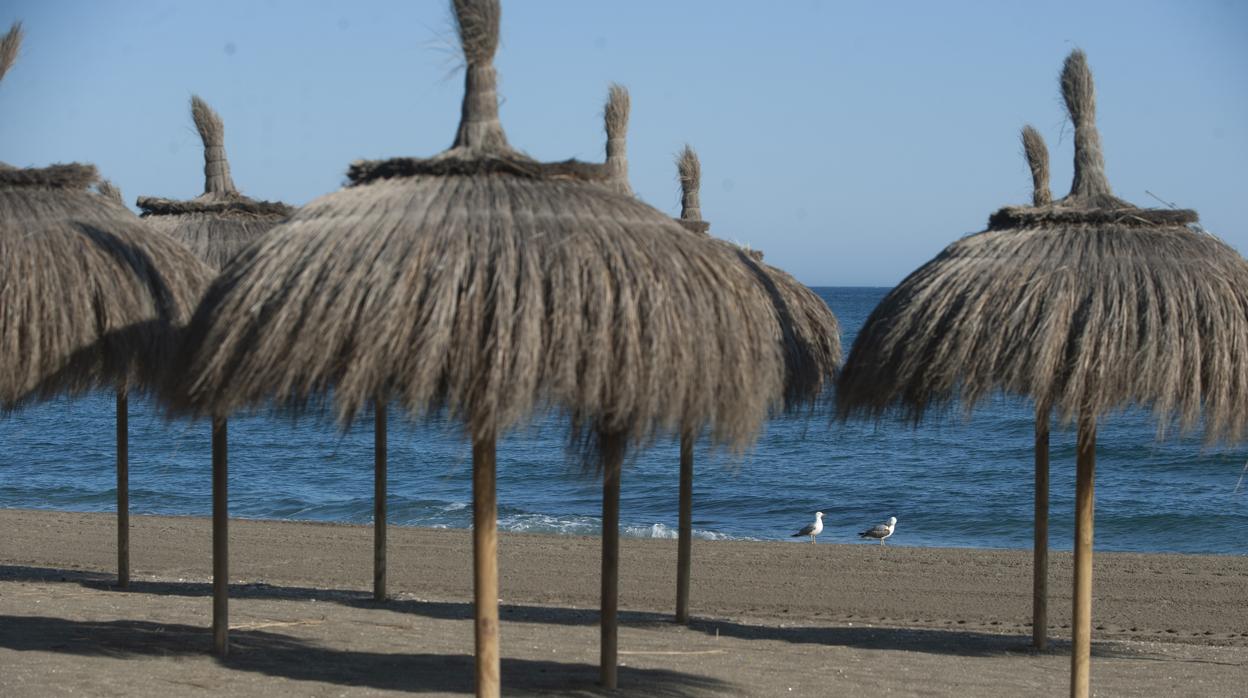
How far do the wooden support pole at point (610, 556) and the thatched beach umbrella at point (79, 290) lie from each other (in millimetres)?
2304

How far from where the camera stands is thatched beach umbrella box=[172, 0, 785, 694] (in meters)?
4.33

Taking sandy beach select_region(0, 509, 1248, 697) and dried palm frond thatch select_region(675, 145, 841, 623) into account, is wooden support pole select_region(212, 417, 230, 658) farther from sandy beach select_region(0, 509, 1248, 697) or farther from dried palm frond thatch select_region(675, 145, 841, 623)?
dried palm frond thatch select_region(675, 145, 841, 623)

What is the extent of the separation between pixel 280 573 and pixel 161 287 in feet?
20.0

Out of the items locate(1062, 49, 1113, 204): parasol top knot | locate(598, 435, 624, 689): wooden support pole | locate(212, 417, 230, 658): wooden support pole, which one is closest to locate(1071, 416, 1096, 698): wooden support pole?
locate(1062, 49, 1113, 204): parasol top knot

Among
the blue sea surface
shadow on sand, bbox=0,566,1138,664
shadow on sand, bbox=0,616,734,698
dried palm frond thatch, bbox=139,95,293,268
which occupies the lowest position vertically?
the blue sea surface

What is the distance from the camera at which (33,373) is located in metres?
6.17

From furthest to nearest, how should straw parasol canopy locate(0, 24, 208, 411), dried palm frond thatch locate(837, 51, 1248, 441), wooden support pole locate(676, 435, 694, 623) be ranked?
wooden support pole locate(676, 435, 694, 623)
straw parasol canopy locate(0, 24, 208, 411)
dried palm frond thatch locate(837, 51, 1248, 441)

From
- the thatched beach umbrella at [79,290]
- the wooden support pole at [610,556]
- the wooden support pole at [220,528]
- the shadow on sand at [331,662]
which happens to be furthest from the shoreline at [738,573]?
the thatched beach umbrella at [79,290]

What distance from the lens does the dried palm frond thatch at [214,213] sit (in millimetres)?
9280

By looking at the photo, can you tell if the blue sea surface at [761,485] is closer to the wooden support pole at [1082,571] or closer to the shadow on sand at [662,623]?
the shadow on sand at [662,623]

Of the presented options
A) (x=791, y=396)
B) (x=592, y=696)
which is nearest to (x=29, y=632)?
(x=592, y=696)

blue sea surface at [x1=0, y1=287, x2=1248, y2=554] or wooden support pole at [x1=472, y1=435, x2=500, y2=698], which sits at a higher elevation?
wooden support pole at [x1=472, y1=435, x2=500, y2=698]

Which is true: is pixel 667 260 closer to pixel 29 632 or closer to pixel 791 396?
pixel 791 396

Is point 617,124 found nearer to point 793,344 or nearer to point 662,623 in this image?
point 793,344
